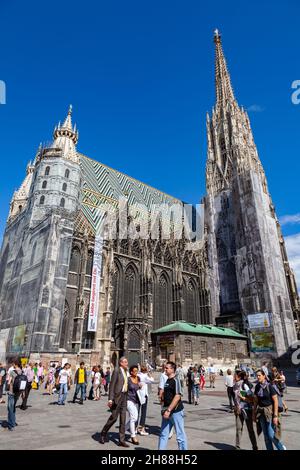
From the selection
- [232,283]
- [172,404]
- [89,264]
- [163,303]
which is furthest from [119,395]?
[232,283]

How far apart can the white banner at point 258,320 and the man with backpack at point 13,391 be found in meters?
32.8

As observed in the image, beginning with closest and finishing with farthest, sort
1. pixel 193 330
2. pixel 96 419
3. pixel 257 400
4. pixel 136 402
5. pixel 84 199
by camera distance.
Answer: pixel 257 400, pixel 136 402, pixel 96 419, pixel 193 330, pixel 84 199

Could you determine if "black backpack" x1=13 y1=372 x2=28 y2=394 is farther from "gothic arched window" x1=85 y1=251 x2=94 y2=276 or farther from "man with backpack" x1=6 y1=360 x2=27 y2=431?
"gothic arched window" x1=85 y1=251 x2=94 y2=276

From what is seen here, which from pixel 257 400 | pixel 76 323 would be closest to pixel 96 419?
pixel 257 400

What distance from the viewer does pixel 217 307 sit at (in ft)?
144

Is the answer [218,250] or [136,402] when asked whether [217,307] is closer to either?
[218,250]

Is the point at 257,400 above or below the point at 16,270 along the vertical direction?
below

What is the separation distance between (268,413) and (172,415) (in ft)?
4.88

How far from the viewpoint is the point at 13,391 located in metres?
7.15

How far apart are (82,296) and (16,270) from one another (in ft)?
27.7

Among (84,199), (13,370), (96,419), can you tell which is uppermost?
(84,199)

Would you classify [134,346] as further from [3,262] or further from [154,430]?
[154,430]

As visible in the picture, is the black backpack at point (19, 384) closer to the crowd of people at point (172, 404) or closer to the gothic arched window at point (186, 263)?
the crowd of people at point (172, 404)

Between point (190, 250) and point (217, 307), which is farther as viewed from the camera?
point (190, 250)
